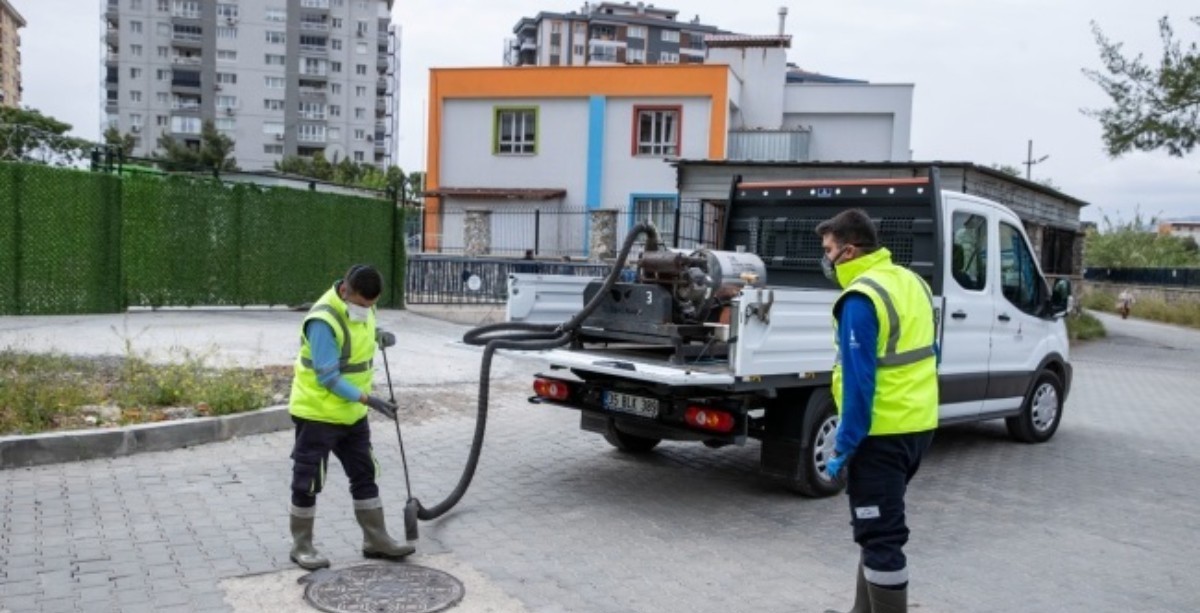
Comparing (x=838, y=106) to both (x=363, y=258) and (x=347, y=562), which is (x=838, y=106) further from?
(x=347, y=562)

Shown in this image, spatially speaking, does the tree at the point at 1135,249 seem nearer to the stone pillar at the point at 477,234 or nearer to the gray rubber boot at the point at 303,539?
the stone pillar at the point at 477,234

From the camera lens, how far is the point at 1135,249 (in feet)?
189

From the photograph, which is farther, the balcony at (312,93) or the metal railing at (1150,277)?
the balcony at (312,93)

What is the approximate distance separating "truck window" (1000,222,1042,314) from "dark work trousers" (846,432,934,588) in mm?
4977

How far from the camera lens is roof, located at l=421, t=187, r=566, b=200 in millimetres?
34469

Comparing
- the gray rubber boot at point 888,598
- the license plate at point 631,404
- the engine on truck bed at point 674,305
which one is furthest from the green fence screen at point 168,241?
Result: the gray rubber boot at point 888,598

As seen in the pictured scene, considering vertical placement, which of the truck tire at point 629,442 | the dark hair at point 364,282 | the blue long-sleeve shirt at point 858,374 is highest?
Result: the dark hair at point 364,282

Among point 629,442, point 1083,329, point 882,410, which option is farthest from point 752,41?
point 882,410

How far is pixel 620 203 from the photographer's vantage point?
34625 millimetres

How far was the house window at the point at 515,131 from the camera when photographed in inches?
1391

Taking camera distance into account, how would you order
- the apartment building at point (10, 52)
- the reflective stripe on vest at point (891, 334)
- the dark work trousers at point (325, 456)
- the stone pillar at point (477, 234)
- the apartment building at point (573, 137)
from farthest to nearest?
the apartment building at point (10, 52) → the apartment building at point (573, 137) → the stone pillar at point (477, 234) → the dark work trousers at point (325, 456) → the reflective stripe on vest at point (891, 334)

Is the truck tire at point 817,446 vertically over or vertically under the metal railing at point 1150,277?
under

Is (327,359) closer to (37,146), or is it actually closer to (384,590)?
(384,590)

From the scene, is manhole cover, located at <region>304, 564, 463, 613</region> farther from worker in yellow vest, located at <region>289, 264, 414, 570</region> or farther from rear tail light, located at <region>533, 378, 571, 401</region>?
rear tail light, located at <region>533, 378, 571, 401</region>
